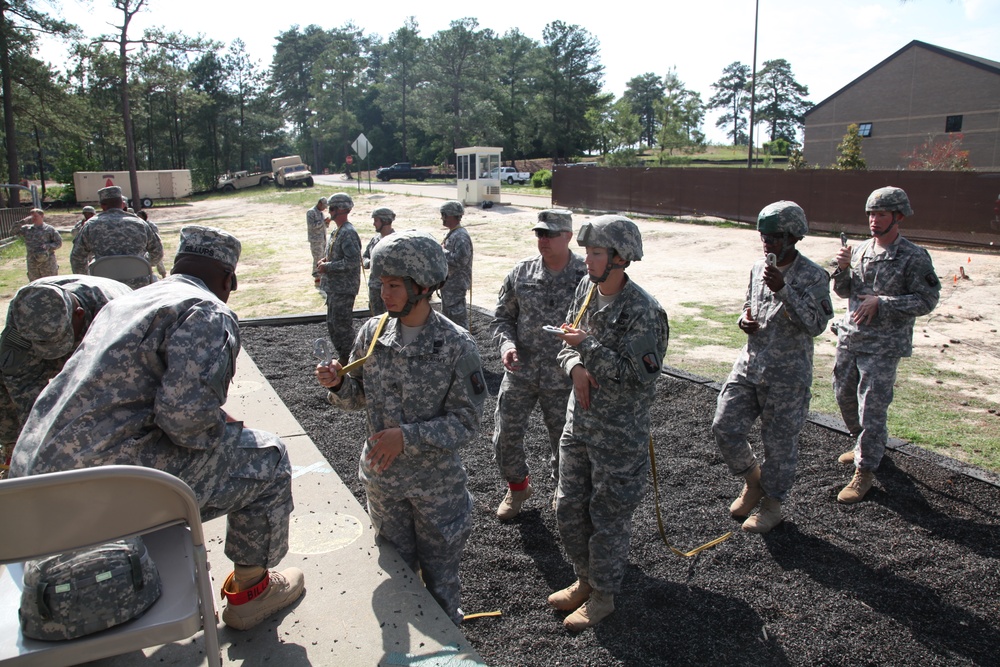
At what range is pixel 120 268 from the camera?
6957 millimetres

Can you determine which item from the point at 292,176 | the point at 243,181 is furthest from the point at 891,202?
the point at 243,181

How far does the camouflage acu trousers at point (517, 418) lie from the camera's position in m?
4.73

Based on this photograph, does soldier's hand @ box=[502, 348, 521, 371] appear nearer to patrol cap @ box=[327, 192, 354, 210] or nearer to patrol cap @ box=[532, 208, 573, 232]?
patrol cap @ box=[532, 208, 573, 232]

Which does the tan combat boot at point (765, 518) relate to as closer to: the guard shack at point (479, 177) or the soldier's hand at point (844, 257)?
the soldier's hand at point (844, 257)

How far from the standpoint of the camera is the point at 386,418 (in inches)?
126

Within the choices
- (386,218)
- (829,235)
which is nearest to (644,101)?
(829,235)

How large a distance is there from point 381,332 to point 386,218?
527 centimetres

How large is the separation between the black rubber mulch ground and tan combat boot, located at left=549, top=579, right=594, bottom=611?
0.07 m

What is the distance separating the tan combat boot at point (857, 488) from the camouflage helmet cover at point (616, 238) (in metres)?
2.72

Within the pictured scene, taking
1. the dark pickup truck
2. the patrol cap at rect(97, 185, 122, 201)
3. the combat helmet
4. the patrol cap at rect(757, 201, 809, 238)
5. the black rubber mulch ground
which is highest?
the dark pickup truck

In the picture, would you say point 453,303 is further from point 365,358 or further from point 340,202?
point 365,358

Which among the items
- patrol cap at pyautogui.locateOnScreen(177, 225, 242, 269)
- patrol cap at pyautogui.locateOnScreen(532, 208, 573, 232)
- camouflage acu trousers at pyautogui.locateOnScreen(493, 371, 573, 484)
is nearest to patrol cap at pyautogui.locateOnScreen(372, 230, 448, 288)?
patrol cap at pyautogui.locateOnScreen(177, 225, 242, 269)

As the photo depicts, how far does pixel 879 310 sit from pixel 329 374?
4067 mm

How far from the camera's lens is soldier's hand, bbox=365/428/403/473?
2.87 metres
